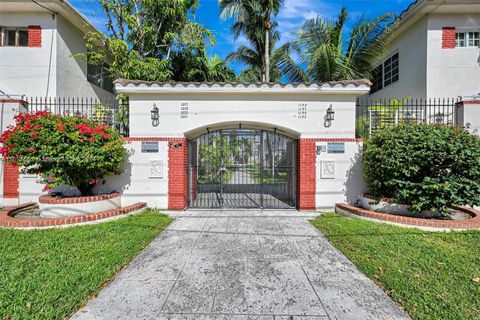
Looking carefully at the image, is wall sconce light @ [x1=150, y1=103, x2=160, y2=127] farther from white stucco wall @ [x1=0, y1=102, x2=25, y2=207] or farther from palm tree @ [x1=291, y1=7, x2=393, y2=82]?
palm tree @ [x1=291, y1=7, x2=393, y2=82]

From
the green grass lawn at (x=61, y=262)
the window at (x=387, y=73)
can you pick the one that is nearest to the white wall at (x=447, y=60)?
the window at (x=387, y=73)

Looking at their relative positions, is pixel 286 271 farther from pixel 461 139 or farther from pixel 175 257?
pixel 461 139

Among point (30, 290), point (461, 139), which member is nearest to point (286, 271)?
point (30, 290)

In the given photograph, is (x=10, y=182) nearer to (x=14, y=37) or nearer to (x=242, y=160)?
(x=14, y=37)

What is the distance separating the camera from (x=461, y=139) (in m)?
5.24

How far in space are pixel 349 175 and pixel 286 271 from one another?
4518mm

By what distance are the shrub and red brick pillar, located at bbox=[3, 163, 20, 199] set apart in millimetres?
10502

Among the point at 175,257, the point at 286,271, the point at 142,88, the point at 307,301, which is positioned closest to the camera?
the point at 307,301

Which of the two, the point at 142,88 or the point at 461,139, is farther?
the point at 142,88

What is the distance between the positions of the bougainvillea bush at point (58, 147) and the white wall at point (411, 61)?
12365 millimetres

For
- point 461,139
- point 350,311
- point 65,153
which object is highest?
point 461,139

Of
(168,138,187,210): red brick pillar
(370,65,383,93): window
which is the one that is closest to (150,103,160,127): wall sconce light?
(168,138,187,210): red brick pillar

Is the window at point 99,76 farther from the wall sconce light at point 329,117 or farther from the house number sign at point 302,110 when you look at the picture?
the wall sconce light at point 329,117

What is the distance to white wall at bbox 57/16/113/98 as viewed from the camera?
9773mm
